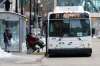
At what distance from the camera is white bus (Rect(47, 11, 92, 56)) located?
1088 inches

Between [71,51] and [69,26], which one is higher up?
[69,26]

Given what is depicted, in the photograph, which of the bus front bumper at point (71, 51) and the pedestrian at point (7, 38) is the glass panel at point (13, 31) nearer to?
the pedestrian at point (7, 38)

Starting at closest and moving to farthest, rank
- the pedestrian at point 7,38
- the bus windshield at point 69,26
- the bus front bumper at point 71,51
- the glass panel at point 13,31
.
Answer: the bus front bumper at point 71,51 < the bus windshield at point 69,26 < the pedestrian at point 7,38 < the glass panel at point 13,31

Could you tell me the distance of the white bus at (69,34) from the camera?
90.7 feet

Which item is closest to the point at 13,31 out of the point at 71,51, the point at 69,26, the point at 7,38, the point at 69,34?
the point at 7,38

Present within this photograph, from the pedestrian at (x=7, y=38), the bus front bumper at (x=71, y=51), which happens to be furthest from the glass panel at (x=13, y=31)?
the bus front bumper at (x=71, y=51)

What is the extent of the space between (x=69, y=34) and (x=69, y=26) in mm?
618

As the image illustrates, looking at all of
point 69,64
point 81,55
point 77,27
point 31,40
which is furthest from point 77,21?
point 69,64

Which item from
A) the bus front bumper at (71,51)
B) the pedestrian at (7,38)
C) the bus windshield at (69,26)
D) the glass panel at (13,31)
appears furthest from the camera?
the glass panel at (13,31)

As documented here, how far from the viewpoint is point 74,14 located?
94.4ft

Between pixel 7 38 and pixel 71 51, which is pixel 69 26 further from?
pixel 7 38

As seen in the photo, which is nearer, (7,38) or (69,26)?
(69,26)

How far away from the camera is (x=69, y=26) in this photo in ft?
93.1

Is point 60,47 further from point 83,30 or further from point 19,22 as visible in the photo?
point 19,22
